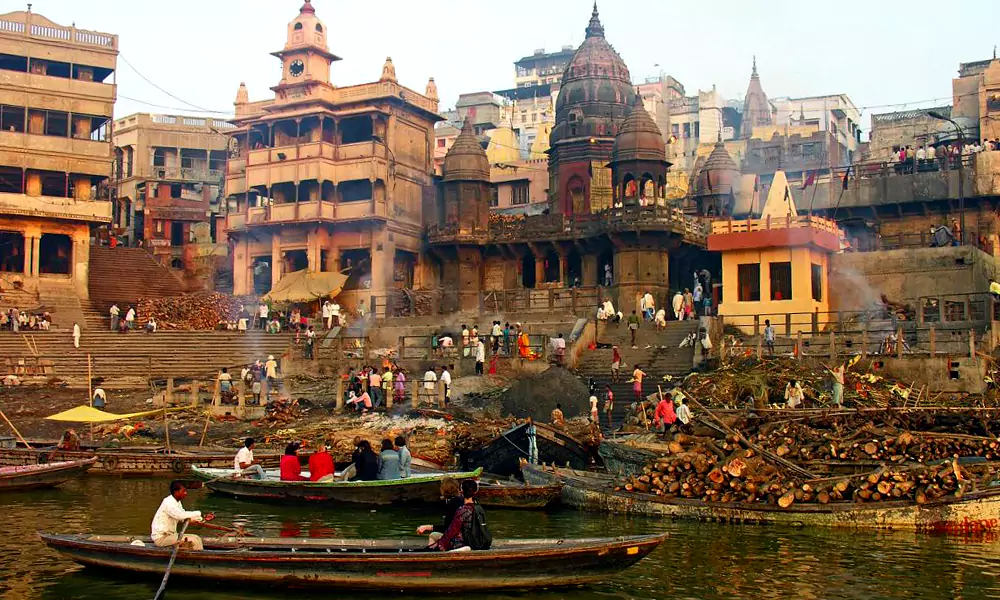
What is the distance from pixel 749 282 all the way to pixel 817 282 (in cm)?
219

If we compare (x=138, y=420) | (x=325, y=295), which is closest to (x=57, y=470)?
(x=138, y=420)

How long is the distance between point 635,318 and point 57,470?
18.2 meters

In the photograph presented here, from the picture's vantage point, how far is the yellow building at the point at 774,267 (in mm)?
33125

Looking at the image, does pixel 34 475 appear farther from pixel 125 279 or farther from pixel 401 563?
pixel 125 279

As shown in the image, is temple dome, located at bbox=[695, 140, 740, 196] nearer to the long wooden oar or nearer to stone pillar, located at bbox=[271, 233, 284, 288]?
stone pillar, located at bbox=[271, 233, 284, 288]

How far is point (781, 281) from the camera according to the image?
110 feet

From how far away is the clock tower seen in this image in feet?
154

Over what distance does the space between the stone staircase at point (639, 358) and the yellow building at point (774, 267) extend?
2.46m

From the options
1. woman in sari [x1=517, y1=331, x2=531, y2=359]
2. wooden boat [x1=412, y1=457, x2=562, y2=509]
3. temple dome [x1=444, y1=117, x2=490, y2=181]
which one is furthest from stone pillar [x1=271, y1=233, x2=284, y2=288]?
wooden boat [x1=412, y1=457, x2=562, y2=509]

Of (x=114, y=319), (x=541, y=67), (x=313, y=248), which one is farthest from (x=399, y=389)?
(x=541, y=67)

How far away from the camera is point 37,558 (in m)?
14.0

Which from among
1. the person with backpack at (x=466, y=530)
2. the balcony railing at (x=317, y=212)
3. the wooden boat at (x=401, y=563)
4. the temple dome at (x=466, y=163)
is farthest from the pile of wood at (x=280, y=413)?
the temple dome at (x=466, y=163)

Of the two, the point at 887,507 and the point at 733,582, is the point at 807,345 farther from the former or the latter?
the point at 733,582

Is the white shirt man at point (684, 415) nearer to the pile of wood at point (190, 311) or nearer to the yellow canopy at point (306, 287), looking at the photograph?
the yellow canopy at point (306, 287)
